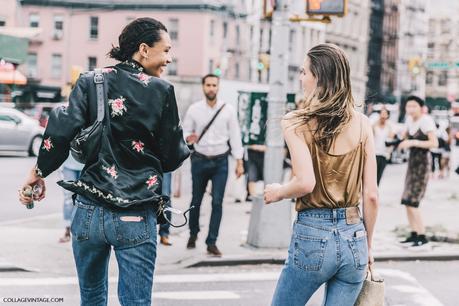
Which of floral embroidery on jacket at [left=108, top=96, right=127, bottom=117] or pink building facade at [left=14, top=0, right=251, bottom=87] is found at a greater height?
pink building facade at [left=14, top=0, right=251, bottom=87]

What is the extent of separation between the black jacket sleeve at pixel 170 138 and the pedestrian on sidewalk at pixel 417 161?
5.97m

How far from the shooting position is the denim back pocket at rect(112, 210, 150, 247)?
3848 millimetres

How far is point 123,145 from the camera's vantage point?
12.8ft

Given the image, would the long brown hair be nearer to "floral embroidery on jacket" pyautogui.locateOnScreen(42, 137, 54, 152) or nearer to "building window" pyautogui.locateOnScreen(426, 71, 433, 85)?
"floral embroidery on jacket" pyautogui.locateOnScreen(42, 137, 54, 152)

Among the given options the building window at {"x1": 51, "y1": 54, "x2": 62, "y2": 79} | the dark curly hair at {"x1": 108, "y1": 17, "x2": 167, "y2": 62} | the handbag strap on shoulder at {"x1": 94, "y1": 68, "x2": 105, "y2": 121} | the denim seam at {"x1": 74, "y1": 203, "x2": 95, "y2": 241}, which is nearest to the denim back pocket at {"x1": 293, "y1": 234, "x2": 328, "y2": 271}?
the denim seam at {"x1": 74, "y1": 203, "x2": 95, "y2": 241}

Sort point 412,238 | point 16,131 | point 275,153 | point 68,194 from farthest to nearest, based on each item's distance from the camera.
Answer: point 16,131, point 412,238, point 275,153, point 68,194

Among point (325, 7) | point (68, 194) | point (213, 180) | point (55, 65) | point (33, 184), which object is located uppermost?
point (325, 7)

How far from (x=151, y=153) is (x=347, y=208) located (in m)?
0.95

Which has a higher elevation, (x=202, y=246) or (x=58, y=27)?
(x=58, y=27)

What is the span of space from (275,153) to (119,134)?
5.58 m

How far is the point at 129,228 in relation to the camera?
386 centimetres

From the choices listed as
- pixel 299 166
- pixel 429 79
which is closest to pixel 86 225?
pixel 299 166

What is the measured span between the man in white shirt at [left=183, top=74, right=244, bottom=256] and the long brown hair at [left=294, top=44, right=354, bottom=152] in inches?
199

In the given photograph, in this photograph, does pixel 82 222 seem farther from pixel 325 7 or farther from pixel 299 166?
pixel 325 7
